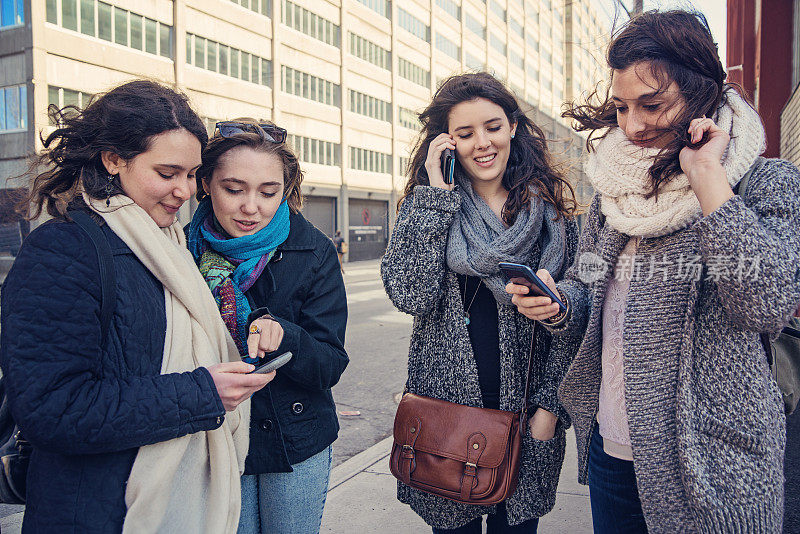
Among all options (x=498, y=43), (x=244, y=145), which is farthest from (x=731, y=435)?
(x=498, y=43)

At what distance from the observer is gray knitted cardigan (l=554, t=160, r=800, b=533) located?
144 cm

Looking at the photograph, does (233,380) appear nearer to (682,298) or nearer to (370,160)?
(682,298)

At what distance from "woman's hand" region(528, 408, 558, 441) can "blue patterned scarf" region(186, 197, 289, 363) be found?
1010mm

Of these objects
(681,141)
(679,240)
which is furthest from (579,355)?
(681,141)

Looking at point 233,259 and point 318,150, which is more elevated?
point 318,150

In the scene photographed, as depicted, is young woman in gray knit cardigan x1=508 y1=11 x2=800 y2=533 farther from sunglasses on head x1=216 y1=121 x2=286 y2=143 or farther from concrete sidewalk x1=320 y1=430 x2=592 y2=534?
concrete sidewalk x1=320 y1=430 x2=592 y2=534

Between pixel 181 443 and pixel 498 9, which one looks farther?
pixel 498 9

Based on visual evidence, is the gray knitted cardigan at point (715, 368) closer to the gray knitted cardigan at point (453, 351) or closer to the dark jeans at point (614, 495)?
the dark jeans at point (614, 495)

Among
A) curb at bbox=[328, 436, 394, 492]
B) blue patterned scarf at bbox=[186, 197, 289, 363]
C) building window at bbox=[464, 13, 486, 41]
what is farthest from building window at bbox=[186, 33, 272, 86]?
blue patterned scarf at bbox=[186, 197, 289, 363]

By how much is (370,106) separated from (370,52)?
3199 millimetres

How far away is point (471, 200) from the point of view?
92.0 inches

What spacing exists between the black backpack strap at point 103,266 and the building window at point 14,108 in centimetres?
2322

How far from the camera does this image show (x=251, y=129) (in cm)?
195

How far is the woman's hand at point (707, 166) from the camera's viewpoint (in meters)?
1.48
